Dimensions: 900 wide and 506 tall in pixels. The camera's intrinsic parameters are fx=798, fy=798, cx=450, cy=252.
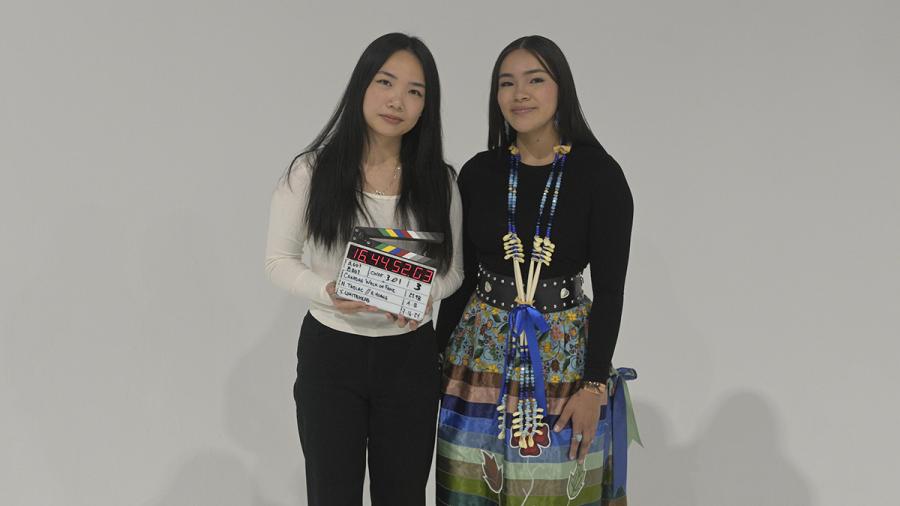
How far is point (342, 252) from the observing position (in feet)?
5.56

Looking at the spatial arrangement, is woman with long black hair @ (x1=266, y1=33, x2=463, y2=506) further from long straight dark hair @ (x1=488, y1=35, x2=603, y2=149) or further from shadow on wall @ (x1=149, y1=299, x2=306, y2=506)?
shadow on wall @ (x1=149, y1=299, x2=306, y2=506)

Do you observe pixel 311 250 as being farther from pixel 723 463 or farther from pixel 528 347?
pixel 723 463

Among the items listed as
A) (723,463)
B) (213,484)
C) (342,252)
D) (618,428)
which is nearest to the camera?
(342,252)

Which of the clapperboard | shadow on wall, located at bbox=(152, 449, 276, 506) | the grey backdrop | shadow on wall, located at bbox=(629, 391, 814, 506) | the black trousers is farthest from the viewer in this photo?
shadow on wall, located at bbox=(629, 391, 814, 506)

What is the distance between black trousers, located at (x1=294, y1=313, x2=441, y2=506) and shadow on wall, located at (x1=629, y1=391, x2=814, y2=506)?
1304mm

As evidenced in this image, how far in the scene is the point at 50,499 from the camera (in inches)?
102

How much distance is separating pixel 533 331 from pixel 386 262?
0.36 metres

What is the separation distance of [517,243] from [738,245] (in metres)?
1.40

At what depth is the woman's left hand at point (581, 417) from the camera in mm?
1728

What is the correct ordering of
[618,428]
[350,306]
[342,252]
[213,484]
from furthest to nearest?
[213,484] < [618,428] < [342,252] < [350,306]

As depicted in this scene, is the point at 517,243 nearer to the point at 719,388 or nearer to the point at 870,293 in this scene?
the point at 719,388

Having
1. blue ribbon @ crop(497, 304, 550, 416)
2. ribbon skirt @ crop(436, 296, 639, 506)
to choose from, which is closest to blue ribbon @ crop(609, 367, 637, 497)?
ribbon skirt @ crop(436, 296, 639, 506)

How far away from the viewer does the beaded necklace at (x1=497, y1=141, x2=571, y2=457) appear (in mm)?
1706

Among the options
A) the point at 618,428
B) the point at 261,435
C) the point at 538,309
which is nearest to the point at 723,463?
the point at 618,428
